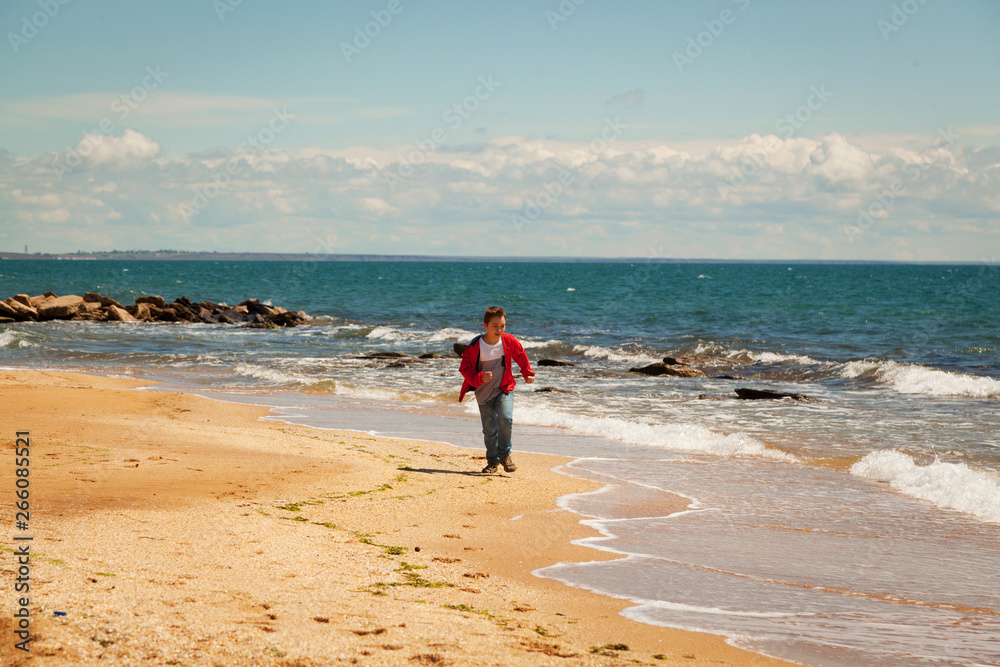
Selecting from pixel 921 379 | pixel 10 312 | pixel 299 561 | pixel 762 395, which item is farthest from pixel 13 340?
pixel 921 379

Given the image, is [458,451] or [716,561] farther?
[458,451]

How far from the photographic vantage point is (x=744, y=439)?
11430 mm

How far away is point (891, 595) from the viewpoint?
5238 mm

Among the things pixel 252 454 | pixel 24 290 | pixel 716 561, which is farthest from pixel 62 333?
pixel 24 290

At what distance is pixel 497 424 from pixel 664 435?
4170 mm

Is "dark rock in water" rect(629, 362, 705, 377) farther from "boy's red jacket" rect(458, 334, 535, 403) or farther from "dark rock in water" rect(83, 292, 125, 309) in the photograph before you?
"dark rock in water" rect(83, 292, 125, 309)

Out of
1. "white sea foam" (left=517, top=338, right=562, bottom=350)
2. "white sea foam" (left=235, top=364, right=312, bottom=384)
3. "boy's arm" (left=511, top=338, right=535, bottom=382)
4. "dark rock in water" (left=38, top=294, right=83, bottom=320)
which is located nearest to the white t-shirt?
"boy's arm" (left=511, top=338, right=535, bottom=382)

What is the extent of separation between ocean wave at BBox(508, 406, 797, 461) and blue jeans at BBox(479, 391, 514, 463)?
3.51 m

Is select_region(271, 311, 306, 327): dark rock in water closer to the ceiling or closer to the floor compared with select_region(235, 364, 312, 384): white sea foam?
closer to the ceiling

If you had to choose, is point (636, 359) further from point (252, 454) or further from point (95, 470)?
point (95, 470)

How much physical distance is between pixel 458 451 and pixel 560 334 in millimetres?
24464

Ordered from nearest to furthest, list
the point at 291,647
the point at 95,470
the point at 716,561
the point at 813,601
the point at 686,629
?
the point at 291,647
the point at 686,629
the point at 813,601
the point at 716,561
the point at 95,470

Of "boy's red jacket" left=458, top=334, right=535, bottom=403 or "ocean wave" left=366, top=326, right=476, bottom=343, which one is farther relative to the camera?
"ocean wave" left=366, top=326, right=476, bottom=343

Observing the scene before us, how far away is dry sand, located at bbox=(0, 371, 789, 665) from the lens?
142 inches
